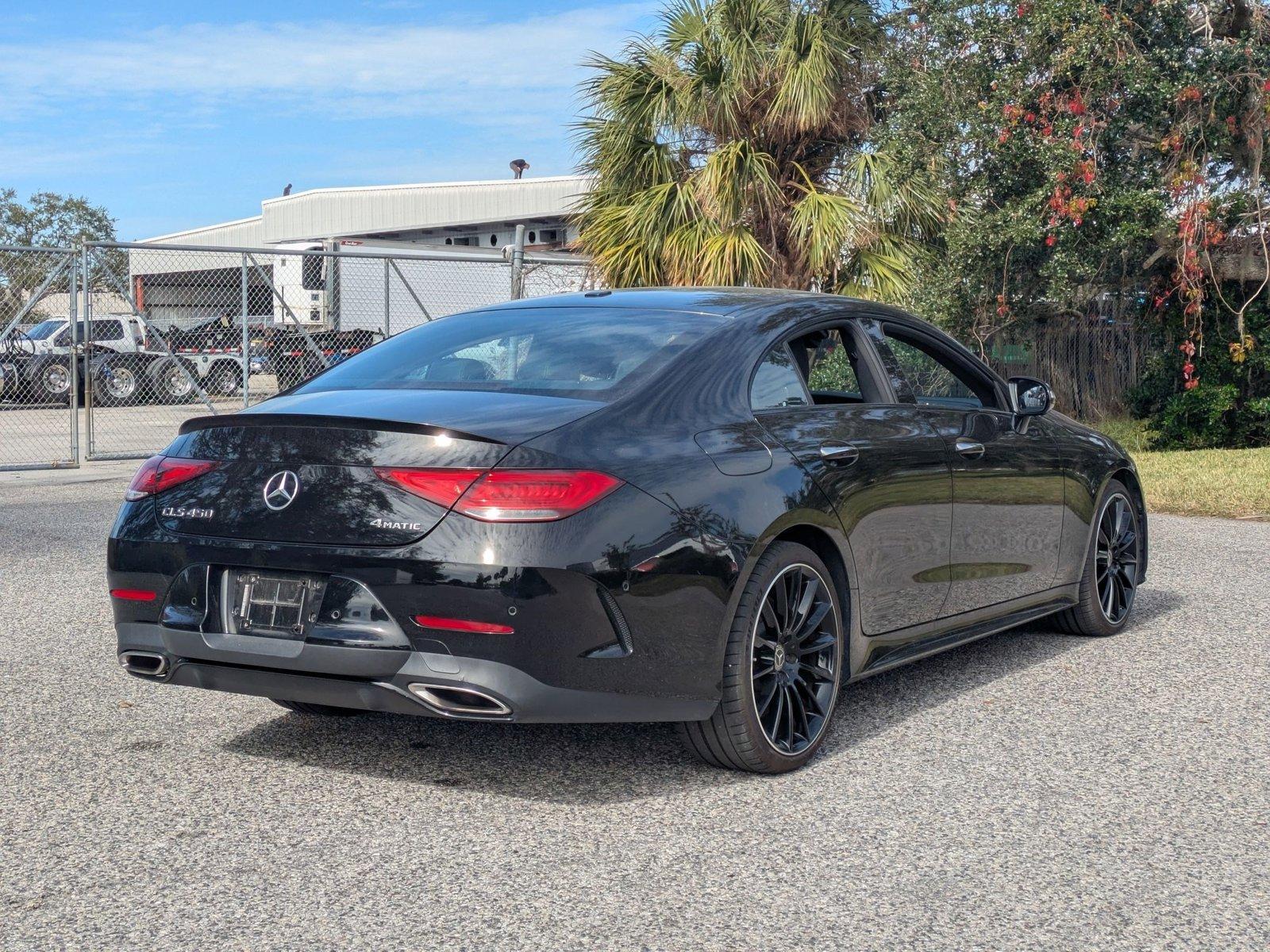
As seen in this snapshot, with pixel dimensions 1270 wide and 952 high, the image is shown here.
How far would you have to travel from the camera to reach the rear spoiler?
394 centimetres

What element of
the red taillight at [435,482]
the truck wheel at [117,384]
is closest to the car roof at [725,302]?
the red taillight at [435,482]

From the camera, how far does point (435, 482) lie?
3.90 m

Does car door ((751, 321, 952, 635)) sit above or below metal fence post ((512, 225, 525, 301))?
below

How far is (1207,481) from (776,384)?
32.5 feet

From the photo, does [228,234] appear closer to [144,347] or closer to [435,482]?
[144,347]

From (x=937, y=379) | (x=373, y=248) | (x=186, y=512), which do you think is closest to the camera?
(x=186, y=512)

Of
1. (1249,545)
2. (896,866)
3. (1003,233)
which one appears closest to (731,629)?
(896,866)

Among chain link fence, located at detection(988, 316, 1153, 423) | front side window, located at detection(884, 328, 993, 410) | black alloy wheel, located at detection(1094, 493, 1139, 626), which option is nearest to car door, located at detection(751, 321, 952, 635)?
front side window, located at detection(884, 328, 993, 410)

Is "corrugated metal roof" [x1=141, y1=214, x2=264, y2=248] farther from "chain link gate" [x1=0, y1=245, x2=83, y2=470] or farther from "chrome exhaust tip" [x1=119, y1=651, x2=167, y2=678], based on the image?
"chrome exhaust tip" [x1=119, y1=651, x2=167, y2=678]

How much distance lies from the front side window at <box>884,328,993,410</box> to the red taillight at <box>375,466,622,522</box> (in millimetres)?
2040

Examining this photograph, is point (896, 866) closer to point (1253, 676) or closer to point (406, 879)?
point (406, 879)

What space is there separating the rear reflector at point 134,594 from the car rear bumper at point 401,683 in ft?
0.49

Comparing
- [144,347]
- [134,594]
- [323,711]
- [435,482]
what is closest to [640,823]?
[435,482]

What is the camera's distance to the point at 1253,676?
5.88 meters
